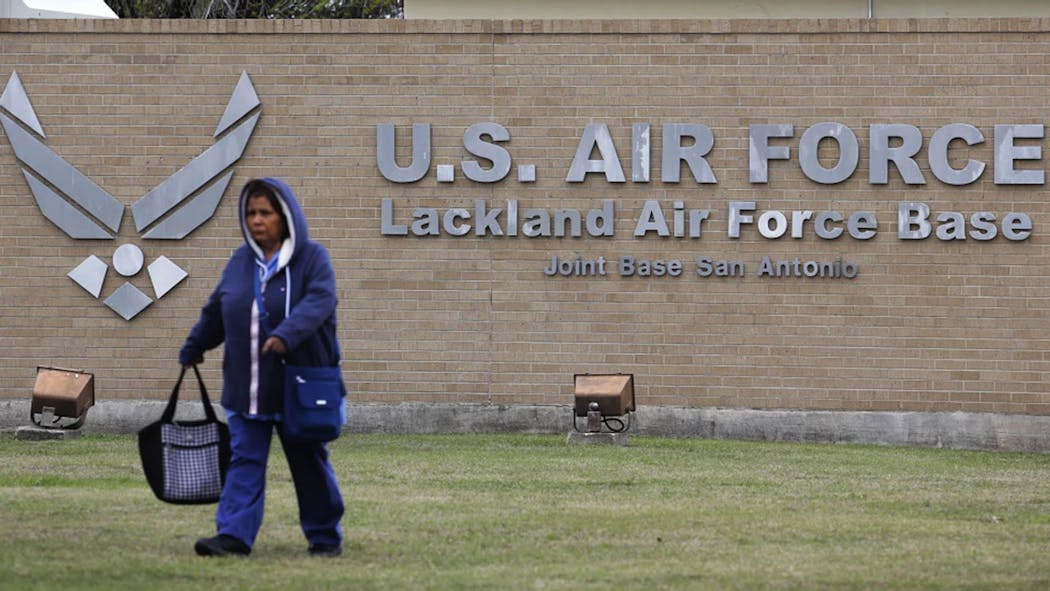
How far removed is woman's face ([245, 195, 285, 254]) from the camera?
9.16 metres

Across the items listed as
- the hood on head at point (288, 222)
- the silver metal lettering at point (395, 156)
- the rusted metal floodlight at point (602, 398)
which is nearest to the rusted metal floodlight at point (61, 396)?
the silver metal lettering at point (395, 156)

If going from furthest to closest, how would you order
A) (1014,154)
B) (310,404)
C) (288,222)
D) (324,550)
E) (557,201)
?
(557,201) → (1014,154) → (324,550) → (288,222) → (310,404)

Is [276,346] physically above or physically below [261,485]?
above

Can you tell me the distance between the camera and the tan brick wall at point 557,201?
18.0 metres

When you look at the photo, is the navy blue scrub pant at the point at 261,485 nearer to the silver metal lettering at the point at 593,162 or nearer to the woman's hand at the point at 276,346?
the woman's hand at the point at 276,346

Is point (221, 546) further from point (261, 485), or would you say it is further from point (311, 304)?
point (311, 304)

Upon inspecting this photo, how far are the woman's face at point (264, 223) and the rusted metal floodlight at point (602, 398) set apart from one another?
789 centimetres

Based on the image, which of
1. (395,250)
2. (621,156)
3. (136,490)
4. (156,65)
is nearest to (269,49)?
(156,65)

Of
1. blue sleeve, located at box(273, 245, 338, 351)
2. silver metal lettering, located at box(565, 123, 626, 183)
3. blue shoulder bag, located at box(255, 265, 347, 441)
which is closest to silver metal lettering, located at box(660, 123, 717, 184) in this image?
silver metal lettering, located at box(565, 123, 626, 183)

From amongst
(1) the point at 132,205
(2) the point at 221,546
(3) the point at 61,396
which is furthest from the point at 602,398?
(2) the point at 221,546

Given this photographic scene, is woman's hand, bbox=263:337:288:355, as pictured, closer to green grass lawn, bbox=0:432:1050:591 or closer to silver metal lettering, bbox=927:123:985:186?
green grass lawn, bbox=0:432:1050:591

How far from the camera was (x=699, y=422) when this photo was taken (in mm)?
18016

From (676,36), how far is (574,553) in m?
9.45

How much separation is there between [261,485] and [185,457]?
0.52m
